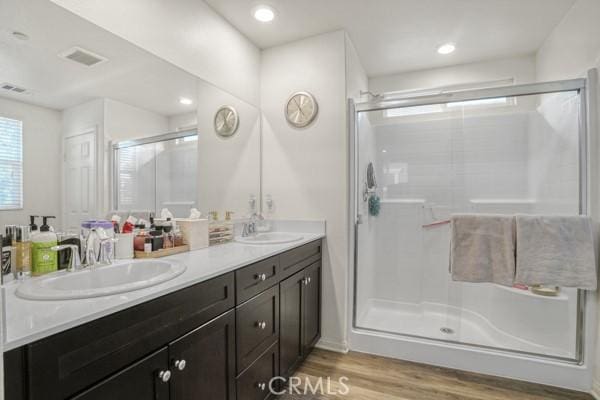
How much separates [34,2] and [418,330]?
10.0 ft

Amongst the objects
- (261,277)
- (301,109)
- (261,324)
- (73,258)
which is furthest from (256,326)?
(301,109)

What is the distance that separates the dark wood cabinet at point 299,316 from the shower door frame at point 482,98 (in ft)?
1.08

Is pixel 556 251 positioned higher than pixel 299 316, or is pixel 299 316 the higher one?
pixel 556 251

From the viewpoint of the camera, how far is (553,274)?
184 cm

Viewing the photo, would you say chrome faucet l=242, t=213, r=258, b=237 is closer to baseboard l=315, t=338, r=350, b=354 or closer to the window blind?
baseboard l=315, t=338, r=350, b=354

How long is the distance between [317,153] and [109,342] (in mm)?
1871

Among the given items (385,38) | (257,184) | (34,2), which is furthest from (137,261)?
(385,38)

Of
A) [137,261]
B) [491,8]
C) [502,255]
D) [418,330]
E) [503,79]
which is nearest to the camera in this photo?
[137,261]

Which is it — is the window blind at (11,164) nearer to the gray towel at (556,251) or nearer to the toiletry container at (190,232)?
the toiletry container at (190,232)

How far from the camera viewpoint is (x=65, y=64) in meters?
1.31

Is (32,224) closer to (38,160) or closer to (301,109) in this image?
(38,160)

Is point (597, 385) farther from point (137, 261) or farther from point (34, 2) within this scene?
point (34, 2)

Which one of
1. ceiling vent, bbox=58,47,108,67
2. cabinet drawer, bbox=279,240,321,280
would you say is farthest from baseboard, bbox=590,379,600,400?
ceiling vent, bbox=58,47,108,67

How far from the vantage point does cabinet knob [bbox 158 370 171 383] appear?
98 centimetres
